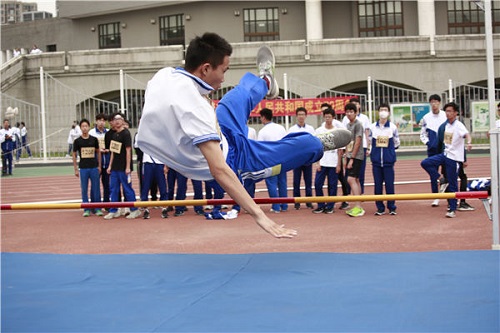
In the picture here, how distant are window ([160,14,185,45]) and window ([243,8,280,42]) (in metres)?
3.17

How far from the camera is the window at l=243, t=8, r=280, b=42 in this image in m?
33.9

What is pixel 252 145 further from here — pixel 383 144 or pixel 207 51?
pixel 383 144

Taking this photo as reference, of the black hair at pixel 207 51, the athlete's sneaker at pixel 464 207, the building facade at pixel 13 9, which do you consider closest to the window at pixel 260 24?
the athlete's sneaker at pixel 464 207

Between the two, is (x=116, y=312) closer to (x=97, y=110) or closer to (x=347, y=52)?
(x=97, y=110)

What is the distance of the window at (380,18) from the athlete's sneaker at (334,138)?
28047mm

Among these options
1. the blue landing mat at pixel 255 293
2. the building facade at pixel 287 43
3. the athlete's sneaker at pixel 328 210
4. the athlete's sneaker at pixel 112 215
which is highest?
the building facade at pixel 287 43

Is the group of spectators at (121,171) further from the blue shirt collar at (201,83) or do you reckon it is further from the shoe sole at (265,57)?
the blue shirt collar at (201,83)

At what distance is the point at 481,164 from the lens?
1869 cm

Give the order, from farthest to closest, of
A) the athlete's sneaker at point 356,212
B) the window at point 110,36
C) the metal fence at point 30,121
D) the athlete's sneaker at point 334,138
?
the window at point 110,36 → the metal fence at point 30,121 → the athlete's sneaker at point 356,212 → the athlete's sneaker at point 334,138

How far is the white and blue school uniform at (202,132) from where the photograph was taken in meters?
4.79

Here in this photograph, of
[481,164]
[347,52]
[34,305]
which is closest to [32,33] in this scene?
[347,52]

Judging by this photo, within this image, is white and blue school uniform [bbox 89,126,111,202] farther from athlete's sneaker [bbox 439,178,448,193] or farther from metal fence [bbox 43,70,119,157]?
metal fence [bbox 43,70,119,157]

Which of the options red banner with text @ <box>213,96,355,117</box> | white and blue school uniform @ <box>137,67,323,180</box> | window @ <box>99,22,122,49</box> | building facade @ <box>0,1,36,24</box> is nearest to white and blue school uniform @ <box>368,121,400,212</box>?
white and blue school uniform @ <box>137,67,323,180</box>

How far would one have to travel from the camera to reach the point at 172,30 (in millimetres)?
34781
